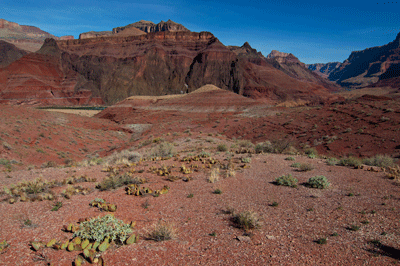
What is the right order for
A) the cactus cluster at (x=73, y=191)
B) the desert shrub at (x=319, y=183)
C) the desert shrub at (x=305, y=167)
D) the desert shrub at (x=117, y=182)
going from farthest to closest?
the desert shrub at (x=305, y=167) < the desert shrub at (x=117, y=182) < the desert shrub at (x=319, y=183) < the cactus cluster at (x=73, y=191)

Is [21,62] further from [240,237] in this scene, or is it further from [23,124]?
[240,237]

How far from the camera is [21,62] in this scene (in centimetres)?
10019

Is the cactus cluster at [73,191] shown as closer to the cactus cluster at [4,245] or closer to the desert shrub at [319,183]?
the cactus cluster at [4,245]

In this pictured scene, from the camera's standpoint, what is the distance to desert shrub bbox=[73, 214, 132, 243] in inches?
183

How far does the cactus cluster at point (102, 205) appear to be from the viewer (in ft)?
20.1

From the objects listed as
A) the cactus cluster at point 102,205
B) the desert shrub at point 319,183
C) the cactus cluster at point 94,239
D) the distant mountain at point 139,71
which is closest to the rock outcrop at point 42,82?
the distant mountain at point 139,71

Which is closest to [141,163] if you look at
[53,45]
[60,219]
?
[60,219]

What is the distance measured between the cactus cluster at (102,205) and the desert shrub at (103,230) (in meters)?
1.09

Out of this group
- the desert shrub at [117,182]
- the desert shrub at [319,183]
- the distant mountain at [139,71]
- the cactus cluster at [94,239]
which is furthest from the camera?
the distant mountain at [139,71]

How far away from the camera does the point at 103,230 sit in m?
4.71

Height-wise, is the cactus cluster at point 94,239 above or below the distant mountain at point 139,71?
below

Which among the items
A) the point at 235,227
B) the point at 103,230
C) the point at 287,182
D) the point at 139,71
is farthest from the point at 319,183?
the point at 139,71

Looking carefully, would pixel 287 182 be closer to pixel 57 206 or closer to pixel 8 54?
pixel 57 206

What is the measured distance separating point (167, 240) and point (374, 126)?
20.2 metres
